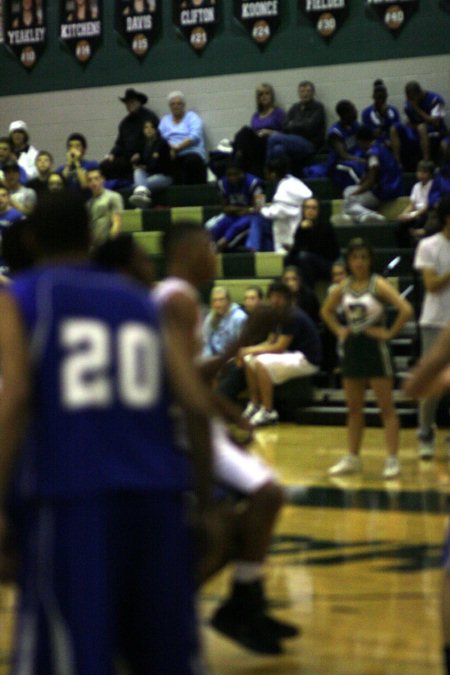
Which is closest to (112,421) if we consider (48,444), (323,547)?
(48,444)

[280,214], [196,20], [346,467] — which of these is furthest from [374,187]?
[346,467]

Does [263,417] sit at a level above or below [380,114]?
below

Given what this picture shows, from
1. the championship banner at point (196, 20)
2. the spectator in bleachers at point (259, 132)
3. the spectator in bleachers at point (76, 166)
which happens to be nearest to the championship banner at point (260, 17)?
the championship banner at point (196, 20)

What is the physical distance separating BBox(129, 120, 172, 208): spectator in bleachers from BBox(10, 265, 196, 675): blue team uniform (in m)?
13.1

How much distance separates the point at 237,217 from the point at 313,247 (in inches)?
63.2

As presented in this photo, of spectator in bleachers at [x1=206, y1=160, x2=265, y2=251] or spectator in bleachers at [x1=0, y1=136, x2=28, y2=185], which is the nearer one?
spectator in bleachers at [x1=206, y1=160, x2=265, y2=251]

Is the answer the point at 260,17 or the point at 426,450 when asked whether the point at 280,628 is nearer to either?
the point at 426,450

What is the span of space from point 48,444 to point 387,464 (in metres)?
6.26

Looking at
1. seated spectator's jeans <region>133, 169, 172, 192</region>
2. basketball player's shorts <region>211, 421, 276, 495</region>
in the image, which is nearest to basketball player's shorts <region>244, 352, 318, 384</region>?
seated spectator's jeans <region>133, 169, 172, 192</region>

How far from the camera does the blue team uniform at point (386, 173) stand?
539 inches

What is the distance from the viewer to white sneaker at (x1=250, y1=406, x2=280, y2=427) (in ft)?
38.8

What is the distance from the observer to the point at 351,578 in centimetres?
571

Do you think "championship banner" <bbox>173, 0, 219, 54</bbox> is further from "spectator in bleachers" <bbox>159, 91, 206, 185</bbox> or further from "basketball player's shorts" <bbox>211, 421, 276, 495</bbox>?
"basketball player's shorts" <bbox>211, 421, 276, 495</bbox>

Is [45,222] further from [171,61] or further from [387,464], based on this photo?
[171,61]
